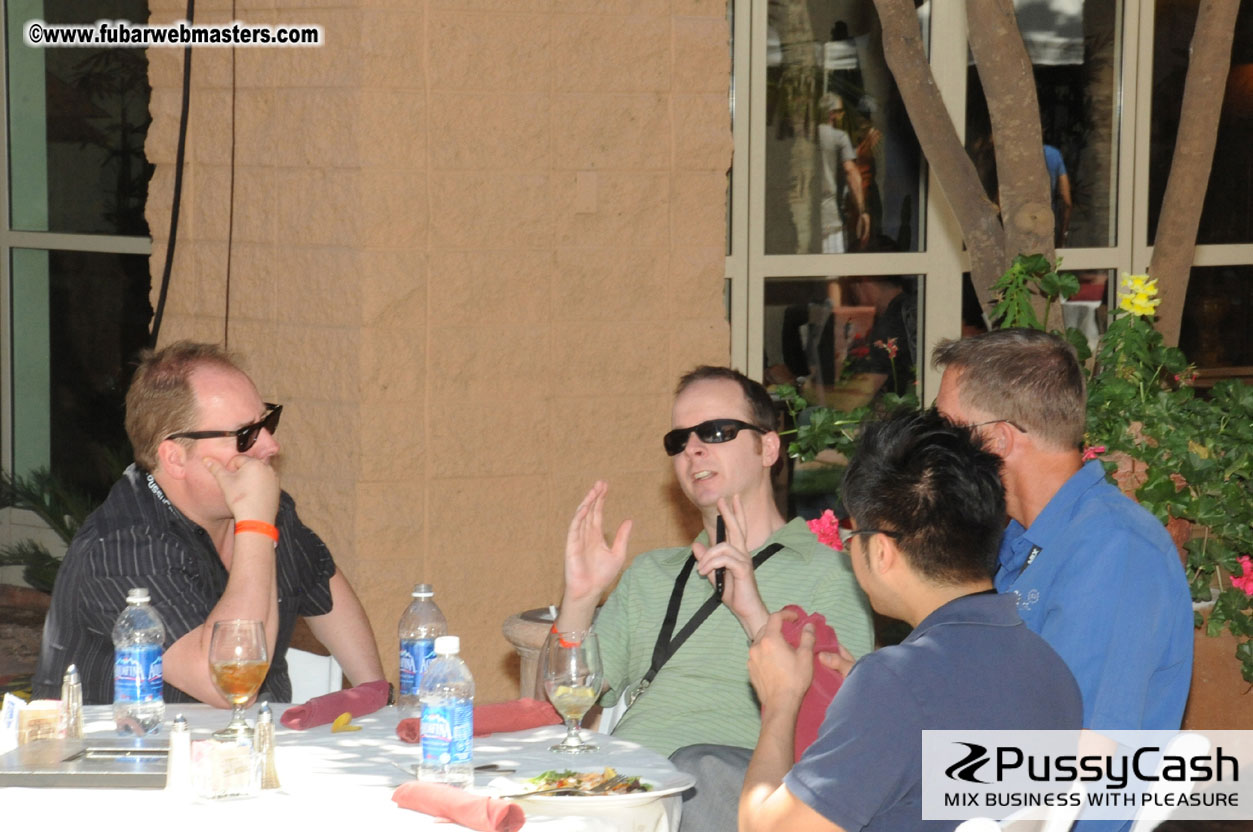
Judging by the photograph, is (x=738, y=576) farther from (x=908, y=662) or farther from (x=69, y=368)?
(x=69, y=368)

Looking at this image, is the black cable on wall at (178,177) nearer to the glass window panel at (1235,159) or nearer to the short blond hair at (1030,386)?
the short blond hair at (1030,386)

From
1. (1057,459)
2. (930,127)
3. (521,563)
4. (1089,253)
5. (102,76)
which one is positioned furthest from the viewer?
(102,76)

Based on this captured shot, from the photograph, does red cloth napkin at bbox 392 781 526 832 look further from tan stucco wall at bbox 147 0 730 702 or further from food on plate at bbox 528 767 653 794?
tan stucco wall at bbox 147 0 730 702

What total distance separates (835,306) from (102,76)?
358 centimetres

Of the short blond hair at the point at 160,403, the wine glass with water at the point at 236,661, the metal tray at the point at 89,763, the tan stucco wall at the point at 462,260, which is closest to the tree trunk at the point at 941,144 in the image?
the tan stucco wall at the point at 462,260

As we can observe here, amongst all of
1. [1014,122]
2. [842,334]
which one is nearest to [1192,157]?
[1014,122]

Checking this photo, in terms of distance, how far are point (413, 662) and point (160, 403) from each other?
896 millimetres

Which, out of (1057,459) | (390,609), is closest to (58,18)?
(390,609)

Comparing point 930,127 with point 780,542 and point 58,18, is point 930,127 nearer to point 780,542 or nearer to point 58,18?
point 780,542

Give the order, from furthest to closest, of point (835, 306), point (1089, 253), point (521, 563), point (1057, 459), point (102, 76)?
point (102, 76) < point (1089, 253) < point (835, 306) < point (521, 563) < point (1057, 459)

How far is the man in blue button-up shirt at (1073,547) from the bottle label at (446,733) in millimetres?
1050

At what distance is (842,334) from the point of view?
643 cm

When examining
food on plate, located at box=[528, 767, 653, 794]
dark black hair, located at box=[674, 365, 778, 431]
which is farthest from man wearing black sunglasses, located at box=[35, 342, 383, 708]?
dark black hair, located at box=[674, 365, 778, 431]

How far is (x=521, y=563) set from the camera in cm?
538
